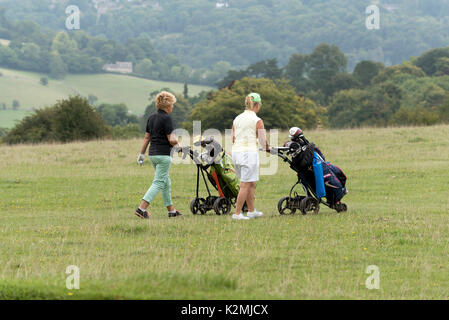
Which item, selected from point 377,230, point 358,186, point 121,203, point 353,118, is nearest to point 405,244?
point 377,230

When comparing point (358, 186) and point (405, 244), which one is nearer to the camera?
point (405, 244)

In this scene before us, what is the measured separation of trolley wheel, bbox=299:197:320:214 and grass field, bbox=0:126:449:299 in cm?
45

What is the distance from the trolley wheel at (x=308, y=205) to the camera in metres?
14.1

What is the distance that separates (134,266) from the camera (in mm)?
8758

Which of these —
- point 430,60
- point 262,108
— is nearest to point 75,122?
point 262,108

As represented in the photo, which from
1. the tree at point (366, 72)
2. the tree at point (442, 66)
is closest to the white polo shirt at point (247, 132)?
the tree at point (442, 66)

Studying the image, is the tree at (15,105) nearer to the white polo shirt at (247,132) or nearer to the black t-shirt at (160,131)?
the black t-shirt at (160,131)

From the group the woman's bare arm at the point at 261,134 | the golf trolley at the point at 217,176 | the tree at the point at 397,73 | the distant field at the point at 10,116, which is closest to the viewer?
the woman's bare arm at the point at 261,134

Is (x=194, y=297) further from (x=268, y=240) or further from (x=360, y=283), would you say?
(x=268, y=240)

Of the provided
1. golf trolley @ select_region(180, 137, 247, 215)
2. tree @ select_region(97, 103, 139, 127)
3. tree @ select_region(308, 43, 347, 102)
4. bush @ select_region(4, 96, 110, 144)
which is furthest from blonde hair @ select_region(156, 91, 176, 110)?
tree @ select_region(308, 43, 347, 102)

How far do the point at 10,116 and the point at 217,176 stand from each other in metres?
156

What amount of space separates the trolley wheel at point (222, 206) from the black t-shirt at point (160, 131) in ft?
5.43

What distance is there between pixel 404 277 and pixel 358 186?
14.6 metres

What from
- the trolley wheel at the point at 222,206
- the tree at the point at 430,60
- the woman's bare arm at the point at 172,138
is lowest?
the trolley wheel at the point at 222,206
